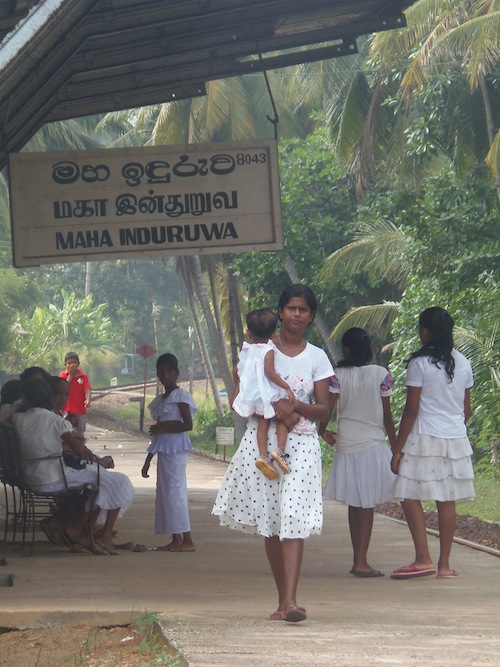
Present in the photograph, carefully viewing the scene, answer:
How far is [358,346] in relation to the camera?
8234mm

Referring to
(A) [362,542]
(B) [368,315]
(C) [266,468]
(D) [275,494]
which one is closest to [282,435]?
(C) [266,468]

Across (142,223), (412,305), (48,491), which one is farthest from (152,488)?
(142,223)

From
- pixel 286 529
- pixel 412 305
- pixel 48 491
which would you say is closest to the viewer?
pixel 286 529

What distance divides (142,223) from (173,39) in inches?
55.5

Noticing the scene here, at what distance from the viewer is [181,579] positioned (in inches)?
312

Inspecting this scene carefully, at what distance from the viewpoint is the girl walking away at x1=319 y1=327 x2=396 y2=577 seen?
8148 millimetres

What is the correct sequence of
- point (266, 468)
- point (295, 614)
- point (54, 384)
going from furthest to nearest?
point (54, 384)
point (266, 468)
point (295, 614)

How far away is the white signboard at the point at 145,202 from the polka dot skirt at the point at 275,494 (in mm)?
2522

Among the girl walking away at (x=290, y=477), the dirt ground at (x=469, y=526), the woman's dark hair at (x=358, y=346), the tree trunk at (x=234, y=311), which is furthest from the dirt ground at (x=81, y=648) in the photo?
the tree trunk at (x=234, y=311)

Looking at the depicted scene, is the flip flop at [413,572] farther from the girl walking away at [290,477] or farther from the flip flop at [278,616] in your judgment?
the flip flop at [278,616]

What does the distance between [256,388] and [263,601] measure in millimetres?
1437

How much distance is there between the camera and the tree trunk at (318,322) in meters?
→ 27.2

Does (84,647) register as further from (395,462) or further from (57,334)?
(57,334)

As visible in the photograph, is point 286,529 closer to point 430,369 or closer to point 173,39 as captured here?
point 430,369
